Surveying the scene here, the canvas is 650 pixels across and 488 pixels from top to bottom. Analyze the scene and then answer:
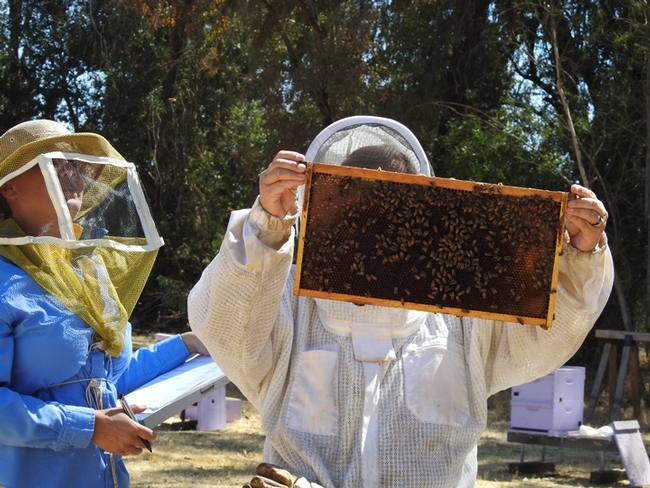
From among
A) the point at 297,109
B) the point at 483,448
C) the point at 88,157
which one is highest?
the point at 297,109

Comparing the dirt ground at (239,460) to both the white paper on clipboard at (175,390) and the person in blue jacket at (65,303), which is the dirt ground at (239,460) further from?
the person in blue jacket at (65,303)

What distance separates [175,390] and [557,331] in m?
1.23

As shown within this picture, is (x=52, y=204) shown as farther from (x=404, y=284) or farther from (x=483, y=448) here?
(x=483, y=448)

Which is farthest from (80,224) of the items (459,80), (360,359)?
(459,80)

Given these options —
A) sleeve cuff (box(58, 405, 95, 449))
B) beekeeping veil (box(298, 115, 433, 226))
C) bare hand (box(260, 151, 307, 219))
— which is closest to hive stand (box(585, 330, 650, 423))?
beekeeping veil (box(298, 115, 433, 226))

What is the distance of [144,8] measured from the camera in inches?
521

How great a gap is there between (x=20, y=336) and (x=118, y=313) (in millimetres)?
346

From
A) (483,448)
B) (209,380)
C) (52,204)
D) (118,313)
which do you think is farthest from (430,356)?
(483,448)

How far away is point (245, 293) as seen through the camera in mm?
1934

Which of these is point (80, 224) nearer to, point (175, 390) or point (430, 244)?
point (175, 390)

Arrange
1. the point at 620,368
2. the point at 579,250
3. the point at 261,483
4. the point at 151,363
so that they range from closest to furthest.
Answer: the point at 261,483 → the point at 579,250 → the point at 151,363 → the point at 620,368

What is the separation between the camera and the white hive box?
6.39 metres

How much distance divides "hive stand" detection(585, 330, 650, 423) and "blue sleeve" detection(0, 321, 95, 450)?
6677 mm

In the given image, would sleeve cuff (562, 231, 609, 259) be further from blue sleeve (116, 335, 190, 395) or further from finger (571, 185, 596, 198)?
blue sleeve (116, 335, 190, 395)
